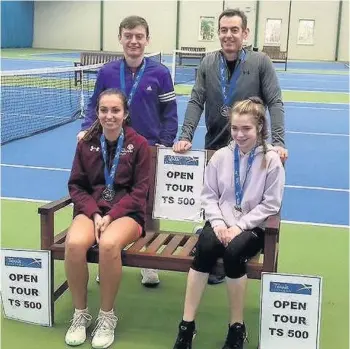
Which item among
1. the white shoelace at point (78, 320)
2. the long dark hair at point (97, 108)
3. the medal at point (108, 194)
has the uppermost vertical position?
the long dark hair at point (97, 108)

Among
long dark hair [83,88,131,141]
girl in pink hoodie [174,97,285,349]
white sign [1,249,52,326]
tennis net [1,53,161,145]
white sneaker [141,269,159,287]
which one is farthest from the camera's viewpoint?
tennis net [1,53,161,145]

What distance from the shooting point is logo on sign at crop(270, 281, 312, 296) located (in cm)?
293

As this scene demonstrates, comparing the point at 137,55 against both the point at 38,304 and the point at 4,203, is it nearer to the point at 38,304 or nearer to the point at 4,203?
the point at 38,304

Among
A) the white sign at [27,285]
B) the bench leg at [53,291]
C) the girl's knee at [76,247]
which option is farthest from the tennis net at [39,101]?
the girl's knee at [76,247]

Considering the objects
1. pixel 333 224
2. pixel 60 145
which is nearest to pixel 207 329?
pixel 333 224

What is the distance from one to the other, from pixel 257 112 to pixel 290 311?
1.02 meters

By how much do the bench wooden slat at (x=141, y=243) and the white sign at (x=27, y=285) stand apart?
0.46 metres

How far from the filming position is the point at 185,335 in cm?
305

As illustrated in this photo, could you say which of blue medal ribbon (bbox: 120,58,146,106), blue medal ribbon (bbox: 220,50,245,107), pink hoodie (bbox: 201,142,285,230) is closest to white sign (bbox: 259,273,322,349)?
pink hoodie (bbox: 201,142,285,230)

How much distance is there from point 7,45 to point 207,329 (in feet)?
101

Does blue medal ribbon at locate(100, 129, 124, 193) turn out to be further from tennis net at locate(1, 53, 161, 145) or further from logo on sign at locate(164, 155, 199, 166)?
tennis net at locate(1, 53, 161, 145)

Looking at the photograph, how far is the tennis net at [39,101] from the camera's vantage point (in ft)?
30.8

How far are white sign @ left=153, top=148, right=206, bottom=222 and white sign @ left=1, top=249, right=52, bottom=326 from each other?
90cm

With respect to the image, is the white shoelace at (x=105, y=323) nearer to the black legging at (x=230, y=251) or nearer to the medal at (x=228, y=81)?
the black legging at (x=230, y=251)
